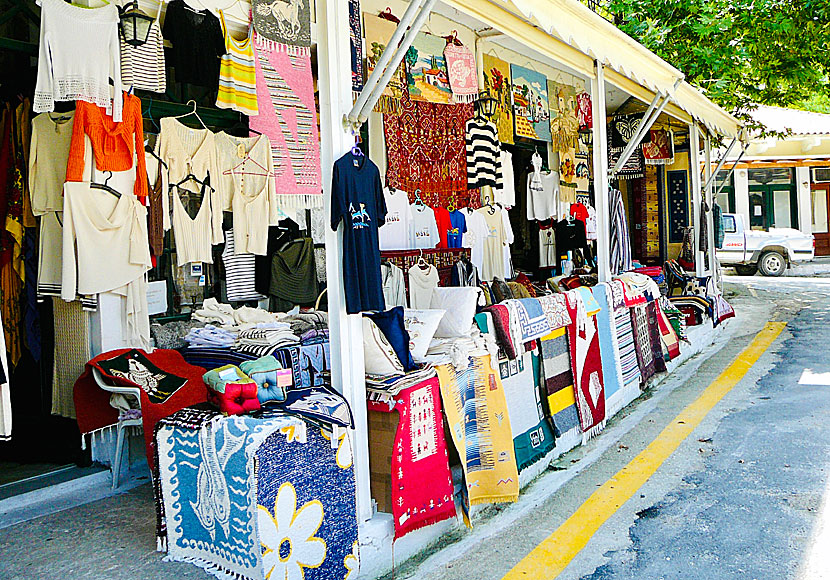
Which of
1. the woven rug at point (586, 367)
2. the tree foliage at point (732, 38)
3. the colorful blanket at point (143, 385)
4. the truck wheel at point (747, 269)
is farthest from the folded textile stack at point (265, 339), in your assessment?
the truck wheel at point (747, 269)

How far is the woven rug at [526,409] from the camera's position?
516cm

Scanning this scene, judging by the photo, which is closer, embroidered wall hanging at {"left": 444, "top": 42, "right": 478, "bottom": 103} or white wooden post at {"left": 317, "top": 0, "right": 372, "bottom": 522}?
white wooden post at {"left": 317, "top": 0, "right": 372, "bottom": 522}

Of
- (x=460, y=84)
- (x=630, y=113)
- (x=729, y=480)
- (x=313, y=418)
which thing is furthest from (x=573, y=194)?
(x=313, y=418)

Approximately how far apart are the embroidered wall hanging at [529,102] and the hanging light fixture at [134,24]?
4566 millimetres

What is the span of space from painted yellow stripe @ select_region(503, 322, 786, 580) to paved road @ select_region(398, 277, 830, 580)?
28mm

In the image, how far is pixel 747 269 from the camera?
21.4 meters

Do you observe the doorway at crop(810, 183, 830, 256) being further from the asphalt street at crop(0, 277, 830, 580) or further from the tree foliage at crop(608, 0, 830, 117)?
the asphalt street at crop(0, 277, 830, 580)

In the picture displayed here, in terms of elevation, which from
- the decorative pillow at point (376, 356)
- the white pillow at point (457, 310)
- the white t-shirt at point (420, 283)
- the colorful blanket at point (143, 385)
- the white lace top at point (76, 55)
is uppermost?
the white lace top at point (76, 55)

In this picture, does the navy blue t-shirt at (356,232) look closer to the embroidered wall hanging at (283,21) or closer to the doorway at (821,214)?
the embroidered wall hanging at (283,21)

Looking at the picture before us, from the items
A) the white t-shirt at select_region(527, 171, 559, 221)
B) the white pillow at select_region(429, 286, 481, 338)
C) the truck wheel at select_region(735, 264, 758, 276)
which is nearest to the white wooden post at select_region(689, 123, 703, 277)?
the white t-shirt at select_region(527, 171, 559, 221)

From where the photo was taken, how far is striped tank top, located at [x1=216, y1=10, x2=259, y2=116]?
5410 millimetres

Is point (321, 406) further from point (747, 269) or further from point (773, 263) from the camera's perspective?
point (747, 269)

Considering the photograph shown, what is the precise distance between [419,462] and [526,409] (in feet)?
4.45

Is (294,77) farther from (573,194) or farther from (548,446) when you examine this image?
(573,194)
